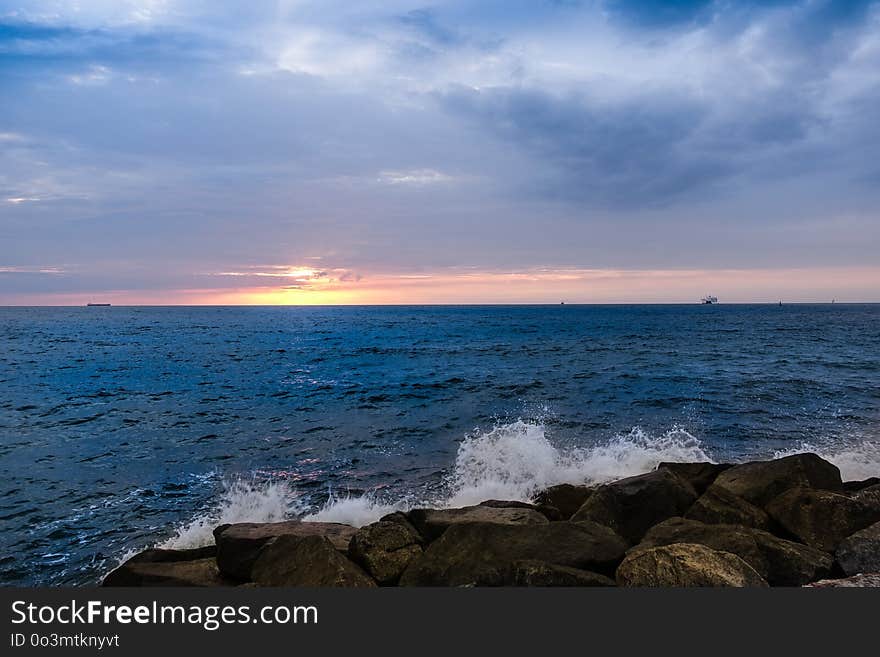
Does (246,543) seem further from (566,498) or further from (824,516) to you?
(824,516)

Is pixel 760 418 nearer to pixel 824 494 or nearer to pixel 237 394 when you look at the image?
pixel 824 494

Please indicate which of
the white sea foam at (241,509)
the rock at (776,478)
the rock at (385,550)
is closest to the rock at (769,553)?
the rock at (776,478)

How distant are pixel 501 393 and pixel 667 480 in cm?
1825

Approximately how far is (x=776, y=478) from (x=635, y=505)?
9.69ft

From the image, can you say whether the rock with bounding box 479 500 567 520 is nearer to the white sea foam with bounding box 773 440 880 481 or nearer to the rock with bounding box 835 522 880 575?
the rock with bounding box 835 522 880 575

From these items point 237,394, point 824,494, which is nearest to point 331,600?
point 824,494

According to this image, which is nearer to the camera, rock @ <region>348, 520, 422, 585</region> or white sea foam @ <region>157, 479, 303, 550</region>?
rock @ <region>348, 520, 422, 585</region>

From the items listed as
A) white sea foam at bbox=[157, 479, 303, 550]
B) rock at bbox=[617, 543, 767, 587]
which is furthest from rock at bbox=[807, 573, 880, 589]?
white sea foam at bbox=[157, 479, 303, 550]

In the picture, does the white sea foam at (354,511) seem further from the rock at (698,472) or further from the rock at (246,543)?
the rock at (698,472)

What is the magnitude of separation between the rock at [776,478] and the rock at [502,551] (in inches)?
153

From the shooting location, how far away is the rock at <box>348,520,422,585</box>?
6.73 metres

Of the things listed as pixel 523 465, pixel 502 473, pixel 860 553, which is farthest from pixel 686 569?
pixel 523 465

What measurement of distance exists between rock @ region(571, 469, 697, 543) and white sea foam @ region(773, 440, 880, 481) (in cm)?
813

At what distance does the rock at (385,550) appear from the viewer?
6734 mm
